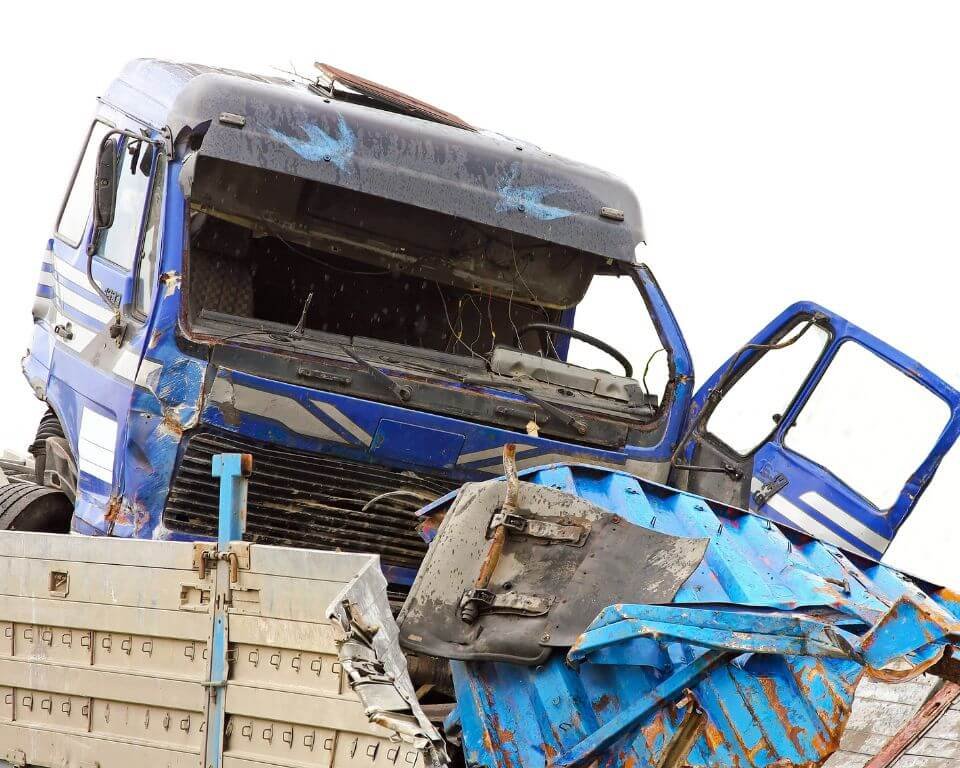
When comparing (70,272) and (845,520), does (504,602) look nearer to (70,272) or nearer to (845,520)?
(845,520)

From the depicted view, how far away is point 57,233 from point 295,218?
1.22 metres

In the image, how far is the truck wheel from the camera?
20.9 feet

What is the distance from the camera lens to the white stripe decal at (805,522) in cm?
612

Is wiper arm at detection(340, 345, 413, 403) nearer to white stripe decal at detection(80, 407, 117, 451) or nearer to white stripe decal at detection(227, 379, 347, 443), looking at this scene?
white stripe decal at detection(227, 379, 347, 443)

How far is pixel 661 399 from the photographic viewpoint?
620 centimetres

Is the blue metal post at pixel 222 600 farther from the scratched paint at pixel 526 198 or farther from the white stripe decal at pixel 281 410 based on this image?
the scratched paint at pixel 526 198

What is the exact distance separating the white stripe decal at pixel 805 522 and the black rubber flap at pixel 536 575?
6.96ft

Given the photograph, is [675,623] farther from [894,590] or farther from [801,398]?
[801,398]

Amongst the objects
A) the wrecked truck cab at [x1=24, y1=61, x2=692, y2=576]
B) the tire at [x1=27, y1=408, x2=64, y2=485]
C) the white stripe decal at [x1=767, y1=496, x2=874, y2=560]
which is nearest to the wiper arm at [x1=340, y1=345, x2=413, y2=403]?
the wrecked truck cab at [x1=24, y1=61, x2=692, y2=576]

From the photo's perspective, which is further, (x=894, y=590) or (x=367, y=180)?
(x=367, y=180)

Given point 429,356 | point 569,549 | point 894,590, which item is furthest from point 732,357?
point 569,549

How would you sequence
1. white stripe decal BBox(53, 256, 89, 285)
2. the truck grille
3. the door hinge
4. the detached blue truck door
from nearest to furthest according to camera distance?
the truck grille
the detached blue truck door
white stripe decal BBox(53, 256, 89, 285)
the door hinge

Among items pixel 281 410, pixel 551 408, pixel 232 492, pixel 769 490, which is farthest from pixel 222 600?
pixel 769 490

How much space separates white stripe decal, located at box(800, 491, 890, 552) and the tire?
3.67 m
